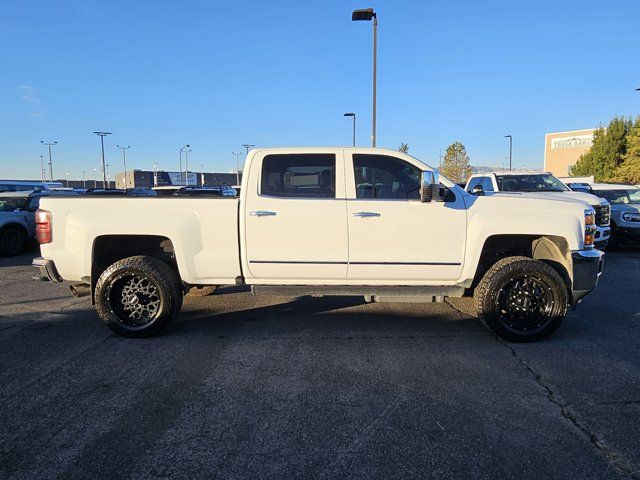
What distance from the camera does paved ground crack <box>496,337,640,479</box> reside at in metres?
2.62

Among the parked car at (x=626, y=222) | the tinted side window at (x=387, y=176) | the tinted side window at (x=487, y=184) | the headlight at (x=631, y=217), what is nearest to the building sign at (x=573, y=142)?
the parked car at (x=626, y=222)

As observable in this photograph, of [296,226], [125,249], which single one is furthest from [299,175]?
[125,249]

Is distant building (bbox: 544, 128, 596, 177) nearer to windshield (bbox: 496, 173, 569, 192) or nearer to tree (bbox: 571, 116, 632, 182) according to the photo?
tree (bbox: 571, 116, 632, 182)

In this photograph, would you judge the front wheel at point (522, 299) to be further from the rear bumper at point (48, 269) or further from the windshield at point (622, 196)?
the windshield at point (622, 196)

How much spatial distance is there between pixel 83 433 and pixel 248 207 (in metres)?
2.58

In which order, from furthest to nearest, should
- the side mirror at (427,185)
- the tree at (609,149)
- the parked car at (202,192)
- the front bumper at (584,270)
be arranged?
the tree at (609,149) → the parked car at (202,192) → the front bumper at (584,270) → the side mirror at (427,185)

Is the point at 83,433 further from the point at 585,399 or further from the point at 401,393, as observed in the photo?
the point at 585,399

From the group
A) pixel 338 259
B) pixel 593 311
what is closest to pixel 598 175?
pixel 593 311

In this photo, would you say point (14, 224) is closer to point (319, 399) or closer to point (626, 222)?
point (319, 399)

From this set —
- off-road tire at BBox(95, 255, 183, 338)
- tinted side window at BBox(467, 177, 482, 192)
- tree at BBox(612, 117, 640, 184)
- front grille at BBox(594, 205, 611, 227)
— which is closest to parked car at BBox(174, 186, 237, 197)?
off-road tire at BBox(95, 255, 183, 338)

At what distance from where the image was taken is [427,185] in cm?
443

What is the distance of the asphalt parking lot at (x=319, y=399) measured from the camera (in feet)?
8.91

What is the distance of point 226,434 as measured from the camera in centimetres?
303

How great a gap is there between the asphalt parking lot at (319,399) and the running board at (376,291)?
1.64ft
